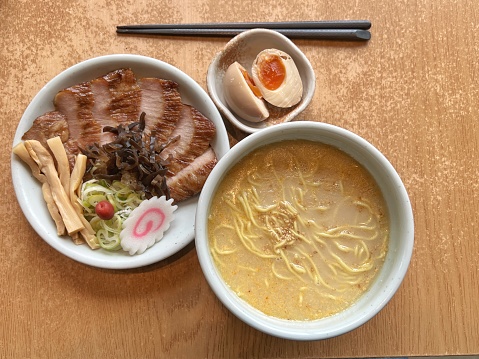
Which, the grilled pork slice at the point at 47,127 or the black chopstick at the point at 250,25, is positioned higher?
the black chopstick at the point at 250,25

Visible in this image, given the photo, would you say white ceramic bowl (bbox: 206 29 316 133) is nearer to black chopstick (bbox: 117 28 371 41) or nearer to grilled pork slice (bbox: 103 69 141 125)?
→ black chopstick (bbox: 117 28 371 41)

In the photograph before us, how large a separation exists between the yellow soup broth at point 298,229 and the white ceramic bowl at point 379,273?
0.09 ft

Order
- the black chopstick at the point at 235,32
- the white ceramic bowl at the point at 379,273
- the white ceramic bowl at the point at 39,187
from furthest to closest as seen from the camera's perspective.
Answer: the black chopstick at the point at 235,32 < the white ceramic bowl at the point at 39,187 < the white ceramic bowl at the point at 379,273

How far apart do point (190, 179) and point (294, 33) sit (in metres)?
0.62

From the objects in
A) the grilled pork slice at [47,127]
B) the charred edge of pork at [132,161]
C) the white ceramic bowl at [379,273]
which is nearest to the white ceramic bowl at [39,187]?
the grilled pork slice at [47,127]

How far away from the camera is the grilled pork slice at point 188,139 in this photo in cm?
172

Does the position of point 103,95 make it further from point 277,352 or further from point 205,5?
point 277,352

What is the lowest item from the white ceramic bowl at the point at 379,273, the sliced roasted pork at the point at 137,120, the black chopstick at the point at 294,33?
the white ceramic bowl at the point at 379,273

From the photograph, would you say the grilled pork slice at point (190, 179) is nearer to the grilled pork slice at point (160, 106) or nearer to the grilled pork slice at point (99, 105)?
the grilled pork slice at point (160, 106)

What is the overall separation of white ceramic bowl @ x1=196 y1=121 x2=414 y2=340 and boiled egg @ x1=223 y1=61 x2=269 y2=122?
0.21m

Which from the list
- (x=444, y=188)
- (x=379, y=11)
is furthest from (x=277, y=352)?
(x=379, y=11)

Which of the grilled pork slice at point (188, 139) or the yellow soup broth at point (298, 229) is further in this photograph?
the grilled pork slice at point (188, 139)

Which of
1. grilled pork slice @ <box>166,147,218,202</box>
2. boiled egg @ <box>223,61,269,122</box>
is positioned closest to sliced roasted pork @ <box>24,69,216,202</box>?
grilled pork slice @ <box>166,147,218,202</box>

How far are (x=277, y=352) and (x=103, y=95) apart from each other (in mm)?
1016
